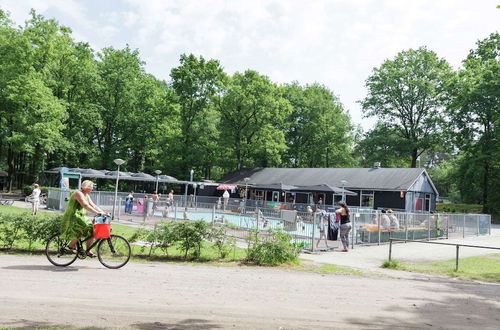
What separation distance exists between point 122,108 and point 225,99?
13359mm

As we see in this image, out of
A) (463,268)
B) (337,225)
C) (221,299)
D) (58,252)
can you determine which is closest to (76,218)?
(58,252)

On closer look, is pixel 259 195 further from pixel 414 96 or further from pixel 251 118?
pixel 414 96

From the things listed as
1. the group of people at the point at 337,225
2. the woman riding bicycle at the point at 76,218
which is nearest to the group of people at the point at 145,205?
the group of people at the point at 337,225

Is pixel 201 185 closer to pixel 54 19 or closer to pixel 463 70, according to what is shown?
pixel 54 19

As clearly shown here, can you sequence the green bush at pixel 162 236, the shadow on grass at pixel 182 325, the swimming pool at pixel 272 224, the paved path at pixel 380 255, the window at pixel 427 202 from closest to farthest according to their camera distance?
the shadow on grass at pixel 182 325
the green bush at pixel 162 236
the paved path at pixel 380 255
the swimming pool at pixel 272 224
the window at pixel 427 202

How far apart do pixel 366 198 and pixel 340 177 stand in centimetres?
418

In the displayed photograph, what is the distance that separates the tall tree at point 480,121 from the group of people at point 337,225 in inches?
1330

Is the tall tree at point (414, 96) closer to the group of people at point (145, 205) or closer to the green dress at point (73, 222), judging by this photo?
the group of people at point (145, 205)

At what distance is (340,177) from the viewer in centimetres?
4497

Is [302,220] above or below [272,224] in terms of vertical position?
above

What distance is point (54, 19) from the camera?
151 feet

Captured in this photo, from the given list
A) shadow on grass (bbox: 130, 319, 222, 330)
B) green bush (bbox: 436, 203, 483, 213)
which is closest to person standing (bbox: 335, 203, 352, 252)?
shadow on grass (bbox: 130, 319, 222, 330)

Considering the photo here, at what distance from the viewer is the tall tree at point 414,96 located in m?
55.7

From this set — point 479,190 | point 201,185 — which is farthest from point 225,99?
point 479,190
